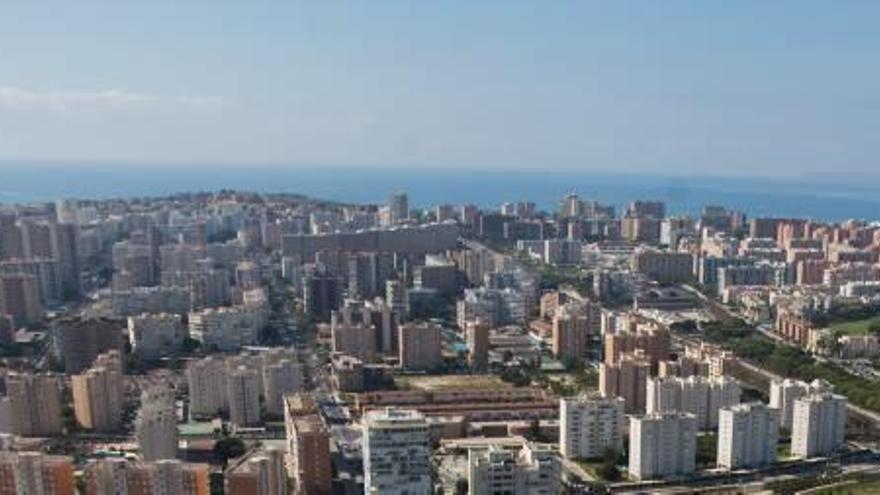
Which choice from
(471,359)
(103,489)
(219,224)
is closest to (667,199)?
(219,224)

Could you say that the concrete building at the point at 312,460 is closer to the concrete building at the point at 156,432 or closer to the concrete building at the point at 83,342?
the concrete building at the point at 156,432

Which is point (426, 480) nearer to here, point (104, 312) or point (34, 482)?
point (34, 482)

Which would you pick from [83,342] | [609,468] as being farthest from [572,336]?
[83,342]

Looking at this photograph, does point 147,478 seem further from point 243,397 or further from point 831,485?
point 831,485

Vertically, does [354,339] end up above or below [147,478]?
below

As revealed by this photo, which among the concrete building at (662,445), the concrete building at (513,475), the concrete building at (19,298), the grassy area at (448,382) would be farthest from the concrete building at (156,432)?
the concrete building at (19,298)

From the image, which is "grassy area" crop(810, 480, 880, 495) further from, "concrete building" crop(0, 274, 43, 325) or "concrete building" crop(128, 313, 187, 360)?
"concrete building" crop(0, 274, 43, 325)
